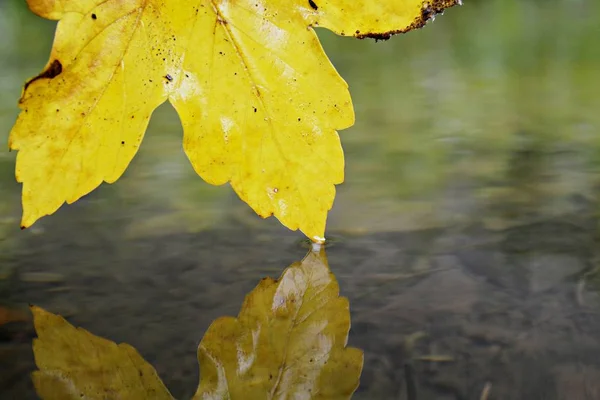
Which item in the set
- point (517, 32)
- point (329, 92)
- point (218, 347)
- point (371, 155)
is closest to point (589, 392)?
point (218, 347)

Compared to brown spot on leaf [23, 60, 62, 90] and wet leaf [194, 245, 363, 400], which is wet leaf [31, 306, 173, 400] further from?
brown spot on leaf [23, 60, 62, 90]

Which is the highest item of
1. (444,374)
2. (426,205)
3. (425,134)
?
(444,374)

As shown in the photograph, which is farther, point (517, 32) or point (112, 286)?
point (517, 32)

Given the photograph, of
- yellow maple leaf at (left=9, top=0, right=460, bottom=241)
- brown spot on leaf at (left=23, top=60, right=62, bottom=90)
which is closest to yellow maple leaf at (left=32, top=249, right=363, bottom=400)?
yellow maple leaf at (left=9, top=0, right=460, bottom=241)

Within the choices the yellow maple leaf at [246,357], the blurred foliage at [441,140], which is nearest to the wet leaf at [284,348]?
the yellow maple leaf at [246,357]

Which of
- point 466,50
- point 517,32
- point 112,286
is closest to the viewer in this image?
point 112,286

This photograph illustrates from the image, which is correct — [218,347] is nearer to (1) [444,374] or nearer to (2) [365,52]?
(1) [444,374]

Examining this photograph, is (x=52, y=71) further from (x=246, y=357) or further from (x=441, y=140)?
(x=441, y=140)
